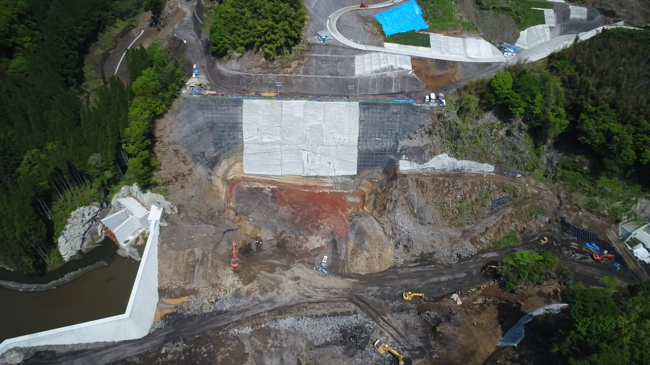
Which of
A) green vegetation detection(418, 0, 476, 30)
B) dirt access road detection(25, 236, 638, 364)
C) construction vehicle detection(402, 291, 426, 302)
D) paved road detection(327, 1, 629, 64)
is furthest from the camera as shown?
green vegetation detection(418, 0, 476, 30)

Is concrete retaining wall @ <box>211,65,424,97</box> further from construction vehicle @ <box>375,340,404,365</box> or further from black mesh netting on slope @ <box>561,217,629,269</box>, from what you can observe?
construction vehicle @ <box>375,340,404,365</box>

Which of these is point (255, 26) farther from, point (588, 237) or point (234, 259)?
point (588, 237)

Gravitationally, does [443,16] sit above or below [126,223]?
above

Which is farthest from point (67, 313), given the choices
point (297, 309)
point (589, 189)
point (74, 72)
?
point (589, 189)

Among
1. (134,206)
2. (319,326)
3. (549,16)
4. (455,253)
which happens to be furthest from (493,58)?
(134,206)

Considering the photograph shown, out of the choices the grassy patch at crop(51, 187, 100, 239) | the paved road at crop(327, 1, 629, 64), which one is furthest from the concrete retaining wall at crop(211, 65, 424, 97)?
the grassy patch at crop(51, 187, 100, 239)

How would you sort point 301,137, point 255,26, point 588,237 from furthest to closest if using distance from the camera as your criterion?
point 255,26
point 301,137
point 588,237
